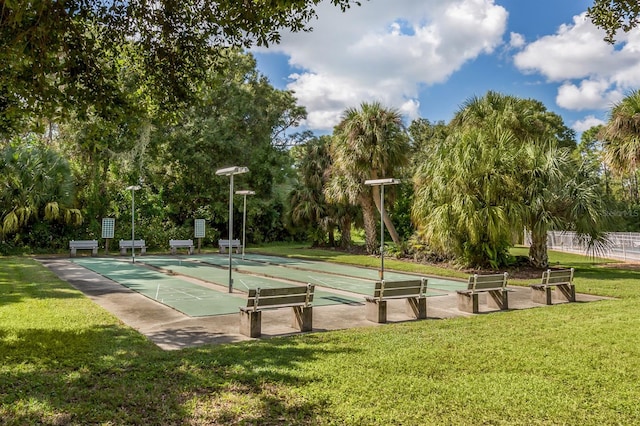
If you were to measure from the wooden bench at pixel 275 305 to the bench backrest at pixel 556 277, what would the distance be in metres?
5.88

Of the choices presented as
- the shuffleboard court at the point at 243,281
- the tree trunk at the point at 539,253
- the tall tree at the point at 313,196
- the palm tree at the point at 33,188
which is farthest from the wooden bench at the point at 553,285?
the palm tree at the point at 33,188

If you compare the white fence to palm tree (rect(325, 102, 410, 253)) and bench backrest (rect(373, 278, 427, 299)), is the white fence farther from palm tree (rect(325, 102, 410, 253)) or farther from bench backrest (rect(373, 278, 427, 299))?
bench backrest (rect(373, 278, 427, 299))

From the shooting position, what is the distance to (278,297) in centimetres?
779

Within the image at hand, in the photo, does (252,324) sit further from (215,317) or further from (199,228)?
(199,228)

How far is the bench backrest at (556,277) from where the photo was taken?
1075 centimetres

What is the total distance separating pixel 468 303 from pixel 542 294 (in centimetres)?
227

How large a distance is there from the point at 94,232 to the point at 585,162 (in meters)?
26.2

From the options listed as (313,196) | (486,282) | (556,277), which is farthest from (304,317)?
(313,196)

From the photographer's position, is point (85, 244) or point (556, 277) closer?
point (556, 277)

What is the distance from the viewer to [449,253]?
1936 centimetres

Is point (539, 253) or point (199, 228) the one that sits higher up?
point (199, 228)

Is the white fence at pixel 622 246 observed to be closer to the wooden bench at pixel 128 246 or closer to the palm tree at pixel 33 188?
the wooden bench at pixel 128 246

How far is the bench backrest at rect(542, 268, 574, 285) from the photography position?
1075 cm

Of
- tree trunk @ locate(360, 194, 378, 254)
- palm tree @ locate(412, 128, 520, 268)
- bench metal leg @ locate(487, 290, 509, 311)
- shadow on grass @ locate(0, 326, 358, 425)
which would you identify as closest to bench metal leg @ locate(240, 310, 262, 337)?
shadow on grass @ locate(0, 326, 358, 425)
